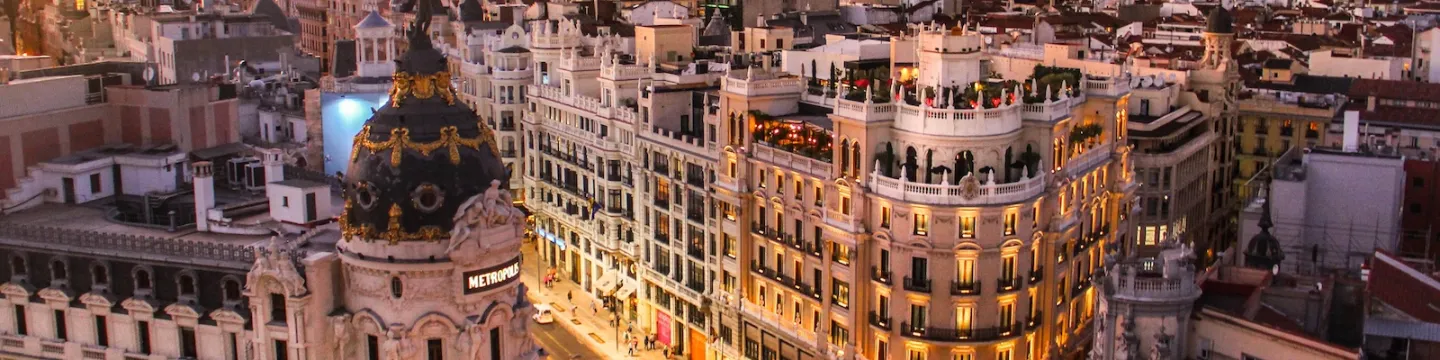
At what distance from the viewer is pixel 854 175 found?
100375mm

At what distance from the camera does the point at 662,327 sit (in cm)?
13000

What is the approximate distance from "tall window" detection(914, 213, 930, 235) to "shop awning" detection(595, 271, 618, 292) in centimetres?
4509

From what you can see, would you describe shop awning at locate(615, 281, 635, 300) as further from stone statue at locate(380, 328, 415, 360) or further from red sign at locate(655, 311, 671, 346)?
stone statue at locate(380, 328, 415, 360)

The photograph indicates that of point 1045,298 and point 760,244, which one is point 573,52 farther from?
point 1045,298

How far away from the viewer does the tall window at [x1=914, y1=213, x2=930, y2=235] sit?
96.4m

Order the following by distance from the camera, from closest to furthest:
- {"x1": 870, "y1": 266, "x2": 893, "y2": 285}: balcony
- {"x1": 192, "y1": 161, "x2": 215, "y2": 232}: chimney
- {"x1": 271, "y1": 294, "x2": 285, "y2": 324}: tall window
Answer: {"x1": 271, "y1": 294, "x2": 285, "y2": 324}: tall window
{"x1": 192, "y1": 161, "x2": 215, "y2": 232}: chimney
{"x1": 870, "y1": 266, "x2": 893, "y2": 285}: balcony

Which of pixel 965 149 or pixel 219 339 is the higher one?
pixel 965 149

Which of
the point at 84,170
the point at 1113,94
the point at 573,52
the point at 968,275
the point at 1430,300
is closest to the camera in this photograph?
the point at 1430,300

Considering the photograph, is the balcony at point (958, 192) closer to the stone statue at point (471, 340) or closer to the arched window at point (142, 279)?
the stone statue at point (471, 340)

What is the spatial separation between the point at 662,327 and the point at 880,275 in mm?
34205

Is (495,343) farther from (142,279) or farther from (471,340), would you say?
(142,279)

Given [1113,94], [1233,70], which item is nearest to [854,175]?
[1113,94]

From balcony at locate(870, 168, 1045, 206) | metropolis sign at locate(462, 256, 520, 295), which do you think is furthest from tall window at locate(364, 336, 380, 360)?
balcony at locate(870, 168, 1045, 206)

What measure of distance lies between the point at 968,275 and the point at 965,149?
26.3ft
